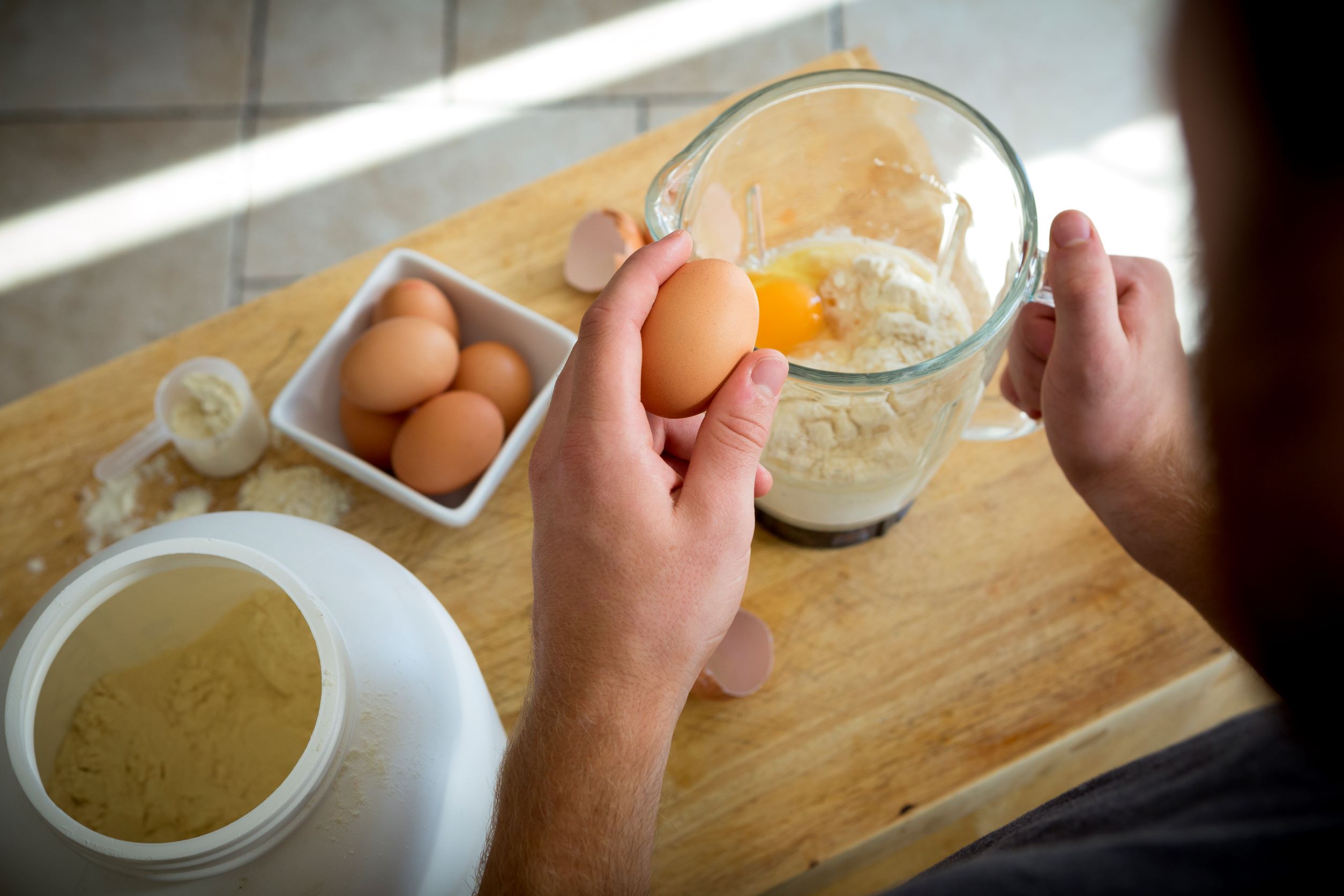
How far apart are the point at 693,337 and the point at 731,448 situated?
0.27 ft

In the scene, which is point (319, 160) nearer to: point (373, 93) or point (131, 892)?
point (373, 93)

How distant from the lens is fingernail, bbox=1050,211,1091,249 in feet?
2.16

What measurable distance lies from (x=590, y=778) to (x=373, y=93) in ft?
6.06

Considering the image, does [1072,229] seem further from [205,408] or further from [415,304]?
[205,408]

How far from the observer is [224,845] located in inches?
17.2

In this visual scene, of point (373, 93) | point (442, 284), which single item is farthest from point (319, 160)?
point (442, 284)

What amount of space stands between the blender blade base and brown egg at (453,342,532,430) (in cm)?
26

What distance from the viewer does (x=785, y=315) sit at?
73 cm

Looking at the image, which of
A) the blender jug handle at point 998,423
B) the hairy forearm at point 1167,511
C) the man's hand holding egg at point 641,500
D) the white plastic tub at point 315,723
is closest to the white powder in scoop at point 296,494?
the white plastic tub at point 315,723

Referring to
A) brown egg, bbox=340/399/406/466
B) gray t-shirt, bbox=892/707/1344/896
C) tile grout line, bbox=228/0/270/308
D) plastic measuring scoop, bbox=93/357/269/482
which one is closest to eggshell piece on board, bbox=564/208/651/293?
brown egg, bbox=340/399/406/466

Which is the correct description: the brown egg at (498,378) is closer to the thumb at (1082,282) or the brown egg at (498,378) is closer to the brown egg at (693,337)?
the brown egg at (693,337)

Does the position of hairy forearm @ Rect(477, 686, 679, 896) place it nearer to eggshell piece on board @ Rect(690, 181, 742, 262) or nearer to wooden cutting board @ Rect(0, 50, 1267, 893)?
wooden cutting board @ Rect(0, 50, 1267, 893)

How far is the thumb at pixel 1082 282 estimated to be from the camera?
655 millimetres

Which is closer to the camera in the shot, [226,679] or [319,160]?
[226,679]
